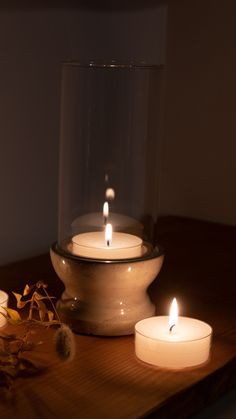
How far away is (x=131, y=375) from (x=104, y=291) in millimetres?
137

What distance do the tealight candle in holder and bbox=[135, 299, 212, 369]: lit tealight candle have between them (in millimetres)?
83

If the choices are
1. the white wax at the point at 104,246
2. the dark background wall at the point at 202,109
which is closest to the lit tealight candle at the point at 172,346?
the white wax at the point at 104,246

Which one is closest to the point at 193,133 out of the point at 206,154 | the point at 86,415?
the point at 206,154

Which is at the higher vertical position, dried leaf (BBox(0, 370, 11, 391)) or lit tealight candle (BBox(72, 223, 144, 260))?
lit tealight candle (BBox(72, 223, 144, 260))

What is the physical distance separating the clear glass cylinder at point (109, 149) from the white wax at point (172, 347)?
0.21 meters

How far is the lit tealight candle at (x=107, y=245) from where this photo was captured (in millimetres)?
890

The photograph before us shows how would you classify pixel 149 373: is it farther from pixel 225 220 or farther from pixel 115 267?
pixel 225 220

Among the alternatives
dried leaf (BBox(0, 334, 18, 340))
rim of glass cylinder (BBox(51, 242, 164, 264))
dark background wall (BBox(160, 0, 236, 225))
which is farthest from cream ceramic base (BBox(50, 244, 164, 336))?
dark background wall (BBox(160, 0, 236, 225))

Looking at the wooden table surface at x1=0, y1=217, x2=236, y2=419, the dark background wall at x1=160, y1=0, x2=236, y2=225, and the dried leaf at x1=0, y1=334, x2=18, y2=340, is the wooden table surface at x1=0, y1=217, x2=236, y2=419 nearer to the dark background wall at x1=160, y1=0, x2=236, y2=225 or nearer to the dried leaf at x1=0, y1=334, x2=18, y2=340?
the dried leaf at x1=0, y1=334, x2=18, y2=340

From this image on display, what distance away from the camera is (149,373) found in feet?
2.53

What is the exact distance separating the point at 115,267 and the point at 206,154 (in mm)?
687

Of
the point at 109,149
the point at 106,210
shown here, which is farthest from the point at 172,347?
the point at 109,149

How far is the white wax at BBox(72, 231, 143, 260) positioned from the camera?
2.92 feet

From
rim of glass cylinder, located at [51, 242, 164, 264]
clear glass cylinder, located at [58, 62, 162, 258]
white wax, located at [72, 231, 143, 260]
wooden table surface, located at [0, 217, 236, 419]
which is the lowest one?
wooden table surface, located at [0, 217, 236, 419]
